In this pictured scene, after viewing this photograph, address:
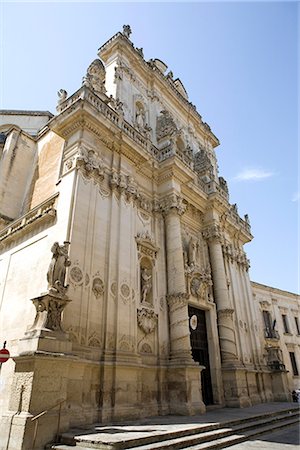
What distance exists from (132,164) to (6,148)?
766 cm

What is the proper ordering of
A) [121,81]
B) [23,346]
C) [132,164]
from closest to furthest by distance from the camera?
[23,346]
[132,164]
[121,81]

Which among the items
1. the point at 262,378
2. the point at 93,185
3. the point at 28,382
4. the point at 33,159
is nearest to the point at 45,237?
the point at 93,185

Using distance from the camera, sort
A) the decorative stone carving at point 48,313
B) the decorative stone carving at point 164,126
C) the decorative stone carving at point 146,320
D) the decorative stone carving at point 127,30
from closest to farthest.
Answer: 1. the decorative stone carving at point 48,313
2. the decorative stone carving at point 146,320
3. the decorative stone carving at point 164,126
4. the decorative stone carving at point 127,30

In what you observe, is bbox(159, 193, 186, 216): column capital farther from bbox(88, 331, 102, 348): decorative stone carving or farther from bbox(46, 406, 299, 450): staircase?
bbox(46, 406, 299, 450): staircase

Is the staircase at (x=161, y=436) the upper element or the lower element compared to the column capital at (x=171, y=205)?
Answer: lower

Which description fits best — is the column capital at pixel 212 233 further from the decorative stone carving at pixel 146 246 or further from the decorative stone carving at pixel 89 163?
the decorative stone carving at pixel 89 163

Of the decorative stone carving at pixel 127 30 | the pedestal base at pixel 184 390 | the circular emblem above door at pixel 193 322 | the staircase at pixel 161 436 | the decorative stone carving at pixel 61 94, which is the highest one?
the decorative stone carving at pixel 127 30

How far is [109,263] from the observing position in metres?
10.5

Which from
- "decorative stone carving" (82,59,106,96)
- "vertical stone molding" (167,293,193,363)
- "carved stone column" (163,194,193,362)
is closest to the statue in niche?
"decorative stone carving" (82,59,106,96)

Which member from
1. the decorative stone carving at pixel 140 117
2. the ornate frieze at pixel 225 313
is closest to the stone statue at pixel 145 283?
the ornate frieze at pixel 225 313

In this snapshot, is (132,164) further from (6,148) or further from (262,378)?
(262,378)

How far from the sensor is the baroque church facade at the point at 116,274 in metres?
7.73

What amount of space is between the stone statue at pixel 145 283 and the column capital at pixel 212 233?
231 inches

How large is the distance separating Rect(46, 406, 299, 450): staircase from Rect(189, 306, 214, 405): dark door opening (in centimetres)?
474
